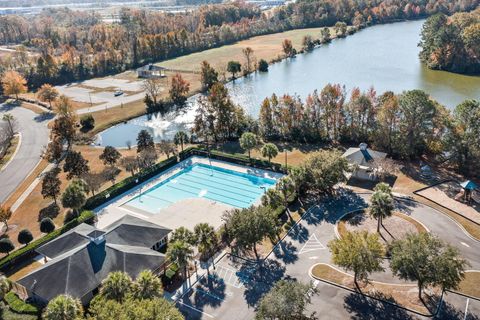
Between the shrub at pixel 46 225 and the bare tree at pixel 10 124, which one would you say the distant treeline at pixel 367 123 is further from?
the bare tree at pixel 10 124

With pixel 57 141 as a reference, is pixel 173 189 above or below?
below

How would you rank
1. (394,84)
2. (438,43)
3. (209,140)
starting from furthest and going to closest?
(438,43) → (394,84) → (209,140)

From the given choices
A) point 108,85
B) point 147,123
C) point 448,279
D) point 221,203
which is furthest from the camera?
point 108,85

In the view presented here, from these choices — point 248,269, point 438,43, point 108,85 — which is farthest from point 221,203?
point 438,43

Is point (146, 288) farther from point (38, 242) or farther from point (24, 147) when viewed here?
point (24, 147)

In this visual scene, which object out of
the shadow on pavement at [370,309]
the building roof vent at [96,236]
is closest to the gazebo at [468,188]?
the shadow on pavement at [370,309]

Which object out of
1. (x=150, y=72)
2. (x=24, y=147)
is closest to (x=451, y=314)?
(x=24, y=147)

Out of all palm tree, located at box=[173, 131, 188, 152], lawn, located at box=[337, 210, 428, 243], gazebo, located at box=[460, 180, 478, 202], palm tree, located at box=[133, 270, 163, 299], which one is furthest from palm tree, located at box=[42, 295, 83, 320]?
gazebo, located at box=[460, 180, 478, 202]

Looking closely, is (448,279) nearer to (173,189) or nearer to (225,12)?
(173,189)
